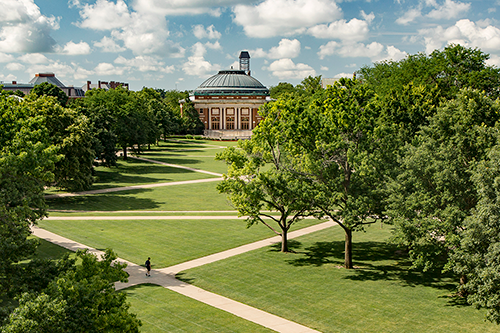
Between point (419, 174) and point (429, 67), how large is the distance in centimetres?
3024

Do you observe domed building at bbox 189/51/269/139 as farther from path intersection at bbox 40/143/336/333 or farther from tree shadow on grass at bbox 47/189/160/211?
path intersection at bbox 40/143/336/333

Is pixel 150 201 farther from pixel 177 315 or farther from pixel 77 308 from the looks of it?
pixel 77 308

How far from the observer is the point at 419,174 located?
2444 centimetres

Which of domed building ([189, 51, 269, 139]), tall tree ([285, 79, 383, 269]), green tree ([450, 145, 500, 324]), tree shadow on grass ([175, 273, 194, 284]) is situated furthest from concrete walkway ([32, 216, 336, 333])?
domed building ([189, 51, 269, 139])

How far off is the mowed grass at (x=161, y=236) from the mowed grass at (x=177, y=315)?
5.21 m

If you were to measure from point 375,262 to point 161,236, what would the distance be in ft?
52.2

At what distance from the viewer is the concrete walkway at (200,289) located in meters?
21.4

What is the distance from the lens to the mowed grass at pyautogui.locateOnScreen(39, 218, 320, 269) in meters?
31.2

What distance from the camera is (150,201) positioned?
48.3 metres

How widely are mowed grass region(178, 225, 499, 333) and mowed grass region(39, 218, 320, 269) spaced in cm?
293

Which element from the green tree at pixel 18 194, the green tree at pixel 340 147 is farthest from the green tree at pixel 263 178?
the green tree at pixel 18 194

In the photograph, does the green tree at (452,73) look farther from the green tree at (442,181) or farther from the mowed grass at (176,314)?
the mowed grass at (176,314)

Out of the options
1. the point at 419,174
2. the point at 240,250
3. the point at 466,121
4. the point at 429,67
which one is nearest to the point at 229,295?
the point at 240,250

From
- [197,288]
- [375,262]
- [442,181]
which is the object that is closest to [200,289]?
[197,288]
